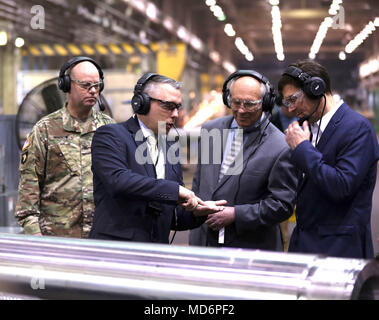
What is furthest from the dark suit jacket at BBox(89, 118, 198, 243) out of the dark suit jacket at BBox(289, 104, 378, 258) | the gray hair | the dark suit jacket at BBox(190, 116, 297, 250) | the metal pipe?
the metal pipe

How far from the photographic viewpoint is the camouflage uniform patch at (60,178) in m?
2.61

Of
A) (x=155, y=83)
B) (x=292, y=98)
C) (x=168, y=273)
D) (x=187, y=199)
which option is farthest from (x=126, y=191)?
(x=168, y=273)

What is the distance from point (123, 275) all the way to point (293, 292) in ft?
0.85

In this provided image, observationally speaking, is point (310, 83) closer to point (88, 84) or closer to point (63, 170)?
point (88, 84)

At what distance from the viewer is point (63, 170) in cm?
263

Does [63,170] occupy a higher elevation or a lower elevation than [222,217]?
higher

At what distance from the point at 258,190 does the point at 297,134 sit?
1.61 feet

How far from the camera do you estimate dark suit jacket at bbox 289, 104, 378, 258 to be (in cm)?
188

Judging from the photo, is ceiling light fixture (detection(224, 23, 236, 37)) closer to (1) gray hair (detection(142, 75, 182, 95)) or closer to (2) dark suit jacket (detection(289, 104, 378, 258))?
(1) gray hair (detection(142, 75, 182, 95))

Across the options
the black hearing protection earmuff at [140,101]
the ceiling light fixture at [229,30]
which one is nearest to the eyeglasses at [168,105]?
the black hearing protection earmuff at [140,101]

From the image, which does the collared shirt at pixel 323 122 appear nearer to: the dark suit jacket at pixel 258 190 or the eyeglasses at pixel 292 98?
the eyeglasses at pixel 292 98

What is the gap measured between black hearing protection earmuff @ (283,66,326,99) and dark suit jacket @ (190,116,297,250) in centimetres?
36

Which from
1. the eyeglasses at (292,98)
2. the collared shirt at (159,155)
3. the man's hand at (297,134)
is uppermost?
the eyeglasses at (292,98)

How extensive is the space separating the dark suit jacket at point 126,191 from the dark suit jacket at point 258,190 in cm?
35
